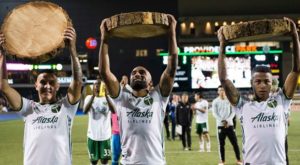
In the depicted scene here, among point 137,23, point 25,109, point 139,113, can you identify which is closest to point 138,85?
point 139,113

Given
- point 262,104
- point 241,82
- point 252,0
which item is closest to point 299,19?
point 252,0

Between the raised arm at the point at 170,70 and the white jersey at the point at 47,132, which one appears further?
the raised arm at the point at 170,70

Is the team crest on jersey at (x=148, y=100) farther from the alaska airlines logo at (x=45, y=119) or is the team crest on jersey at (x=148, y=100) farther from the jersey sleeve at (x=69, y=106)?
the alaska airlines logo at (x=45, y=119)

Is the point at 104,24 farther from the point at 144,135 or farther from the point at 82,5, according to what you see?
the point at 82,5

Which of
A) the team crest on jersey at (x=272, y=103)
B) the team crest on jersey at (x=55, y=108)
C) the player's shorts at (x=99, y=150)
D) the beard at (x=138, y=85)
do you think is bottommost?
the player's shorts at (x=99, y=150)

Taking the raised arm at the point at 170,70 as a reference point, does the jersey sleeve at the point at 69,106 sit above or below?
below

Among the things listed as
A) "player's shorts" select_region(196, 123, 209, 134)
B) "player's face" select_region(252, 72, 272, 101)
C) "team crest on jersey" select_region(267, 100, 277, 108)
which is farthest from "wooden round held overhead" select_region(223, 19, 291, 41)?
"player's shorts" select_region(196, 123, 209, 134)

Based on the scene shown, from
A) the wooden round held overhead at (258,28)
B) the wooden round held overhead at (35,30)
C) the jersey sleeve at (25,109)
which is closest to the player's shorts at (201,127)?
the jersey sleeve at (25,109)

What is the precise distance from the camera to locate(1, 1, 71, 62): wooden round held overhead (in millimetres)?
5039

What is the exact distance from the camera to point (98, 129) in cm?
1066

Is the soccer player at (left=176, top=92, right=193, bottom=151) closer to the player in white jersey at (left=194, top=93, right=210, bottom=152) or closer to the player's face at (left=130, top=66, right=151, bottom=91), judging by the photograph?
the player in white jersey at (left=194, top=93, right=210, bottom=152)

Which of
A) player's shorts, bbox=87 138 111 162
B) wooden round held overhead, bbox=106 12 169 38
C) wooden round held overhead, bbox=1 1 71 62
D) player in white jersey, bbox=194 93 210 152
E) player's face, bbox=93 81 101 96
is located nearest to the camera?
wooden round held overhead, bbox=106 12 169 38

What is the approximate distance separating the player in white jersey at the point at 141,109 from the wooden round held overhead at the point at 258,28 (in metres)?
0.67

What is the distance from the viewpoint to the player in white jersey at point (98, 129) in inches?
415
